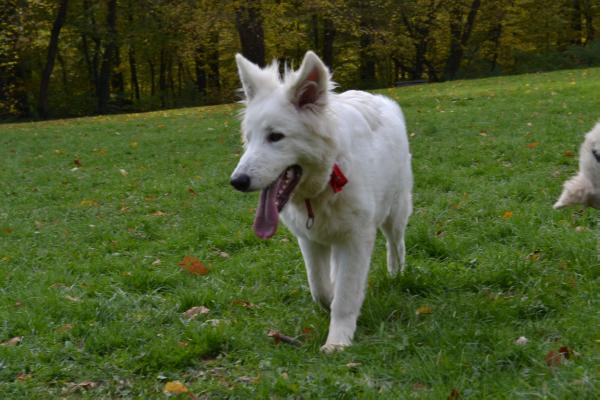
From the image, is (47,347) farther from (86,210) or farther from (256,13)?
(256,13)

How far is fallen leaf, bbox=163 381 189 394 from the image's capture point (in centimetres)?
341

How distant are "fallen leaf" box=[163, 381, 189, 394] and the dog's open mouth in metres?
0.91

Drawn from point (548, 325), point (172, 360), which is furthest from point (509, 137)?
point (172, 360)

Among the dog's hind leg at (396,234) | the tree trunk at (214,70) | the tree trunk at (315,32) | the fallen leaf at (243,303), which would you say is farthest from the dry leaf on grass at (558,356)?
the tree trunk at (214,70)

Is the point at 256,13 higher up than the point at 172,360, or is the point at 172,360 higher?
the point at 256,13

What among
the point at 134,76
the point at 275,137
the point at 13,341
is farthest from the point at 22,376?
the point at 134,76

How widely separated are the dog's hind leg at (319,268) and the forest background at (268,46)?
21.6 m

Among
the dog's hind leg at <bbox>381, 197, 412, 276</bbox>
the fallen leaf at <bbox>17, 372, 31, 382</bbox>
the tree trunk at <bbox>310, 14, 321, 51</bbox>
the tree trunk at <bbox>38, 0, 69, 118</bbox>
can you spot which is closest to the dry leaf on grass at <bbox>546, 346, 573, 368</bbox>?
the dog's hind leg at <bbox>381, 197, 412, 276</bbox>

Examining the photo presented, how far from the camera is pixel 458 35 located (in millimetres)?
35750

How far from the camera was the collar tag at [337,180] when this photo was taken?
3871 millimetres

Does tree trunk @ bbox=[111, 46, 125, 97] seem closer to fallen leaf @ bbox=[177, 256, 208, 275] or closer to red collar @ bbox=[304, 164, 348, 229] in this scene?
fallen leaf @ bbox=[177, 256, 208, 275]

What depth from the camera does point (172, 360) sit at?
3805 mm

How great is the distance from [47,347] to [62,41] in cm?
3664

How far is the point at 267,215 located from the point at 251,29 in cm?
1920
